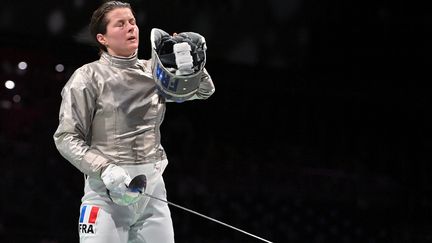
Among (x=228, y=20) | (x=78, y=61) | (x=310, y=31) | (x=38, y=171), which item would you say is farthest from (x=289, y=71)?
(x=38, y=171)

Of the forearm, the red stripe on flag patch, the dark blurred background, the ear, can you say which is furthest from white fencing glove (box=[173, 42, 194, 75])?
the dark blurred background

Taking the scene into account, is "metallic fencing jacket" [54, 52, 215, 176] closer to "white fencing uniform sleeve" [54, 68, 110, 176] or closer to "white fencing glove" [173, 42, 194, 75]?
"white fencing uniform sleeve" [54, 68, 110, 176]

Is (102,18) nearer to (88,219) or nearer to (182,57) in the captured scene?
(182,57)

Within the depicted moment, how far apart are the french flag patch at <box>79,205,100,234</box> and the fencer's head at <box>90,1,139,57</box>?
0.45 meters

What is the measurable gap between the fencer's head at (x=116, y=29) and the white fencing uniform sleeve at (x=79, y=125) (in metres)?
0.13

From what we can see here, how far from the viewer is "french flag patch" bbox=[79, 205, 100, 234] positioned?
6.32 ft

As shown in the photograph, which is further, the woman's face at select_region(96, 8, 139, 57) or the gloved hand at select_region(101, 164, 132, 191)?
the woman's face at select_region(96, 8, 139, 57)

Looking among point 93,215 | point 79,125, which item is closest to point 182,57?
point 79,125

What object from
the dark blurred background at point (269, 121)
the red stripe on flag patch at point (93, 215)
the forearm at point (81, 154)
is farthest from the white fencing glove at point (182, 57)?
the dark blurred background at point (269, 121)

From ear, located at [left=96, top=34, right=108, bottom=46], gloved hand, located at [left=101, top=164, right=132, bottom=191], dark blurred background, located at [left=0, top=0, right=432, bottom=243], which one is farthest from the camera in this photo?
dark blurred background, located at [left=0, top=0, right=432, bottom=243]

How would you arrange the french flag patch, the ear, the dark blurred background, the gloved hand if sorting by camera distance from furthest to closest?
the dark blurred background
the ear
the french flag patch
the gloved hand

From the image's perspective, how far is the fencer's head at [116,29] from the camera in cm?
200

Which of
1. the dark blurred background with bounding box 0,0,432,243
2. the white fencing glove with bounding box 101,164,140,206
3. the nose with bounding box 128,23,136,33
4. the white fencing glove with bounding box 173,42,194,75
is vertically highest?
the nose with bounding box 128,23,136,33

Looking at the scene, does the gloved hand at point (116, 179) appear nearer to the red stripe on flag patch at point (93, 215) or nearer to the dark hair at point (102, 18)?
the red stripe on flag patch at point (93, 215)
